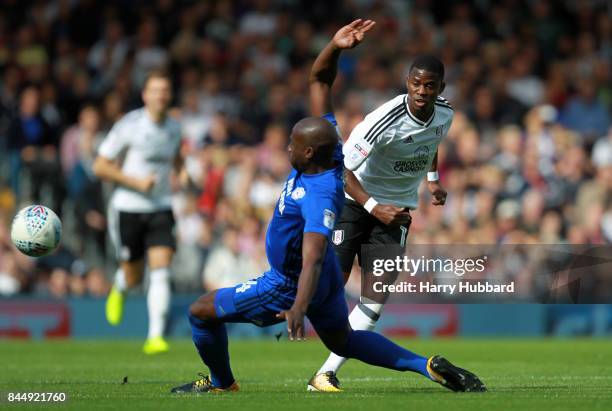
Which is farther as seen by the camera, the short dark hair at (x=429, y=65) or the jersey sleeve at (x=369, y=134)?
the jersey sleeve at (x=369, y=134)

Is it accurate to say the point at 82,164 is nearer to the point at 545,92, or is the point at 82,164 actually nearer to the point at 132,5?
the point at 132,5

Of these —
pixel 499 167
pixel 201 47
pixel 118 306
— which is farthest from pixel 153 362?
pixel 201 47

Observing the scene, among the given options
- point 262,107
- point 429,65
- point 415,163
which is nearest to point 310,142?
point 429,65

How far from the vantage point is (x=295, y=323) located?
7664 millimetres

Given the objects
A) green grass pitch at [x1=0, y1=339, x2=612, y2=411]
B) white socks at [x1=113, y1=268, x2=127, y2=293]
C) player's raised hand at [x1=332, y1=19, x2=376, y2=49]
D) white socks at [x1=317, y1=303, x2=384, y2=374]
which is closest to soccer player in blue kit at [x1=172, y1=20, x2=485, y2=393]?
green grass pitch at [x1=0, y1=339, x2=612, y2=411]

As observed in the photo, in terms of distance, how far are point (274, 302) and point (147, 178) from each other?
551 cm

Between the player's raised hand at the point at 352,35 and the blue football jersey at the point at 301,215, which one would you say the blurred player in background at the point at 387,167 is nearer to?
the player's raised hand at the point at 352,35

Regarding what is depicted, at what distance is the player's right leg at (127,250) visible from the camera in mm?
14102

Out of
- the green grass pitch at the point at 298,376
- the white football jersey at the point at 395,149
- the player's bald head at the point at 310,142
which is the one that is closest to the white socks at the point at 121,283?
the green grass pitch at the point at 298,376

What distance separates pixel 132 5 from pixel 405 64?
5.16 metres

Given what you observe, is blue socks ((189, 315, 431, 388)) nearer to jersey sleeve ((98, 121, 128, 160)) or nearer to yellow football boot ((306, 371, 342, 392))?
yellow football boot ((306, 371, 342, 392))

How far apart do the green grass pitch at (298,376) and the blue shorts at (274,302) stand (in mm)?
545

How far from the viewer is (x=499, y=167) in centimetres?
1958

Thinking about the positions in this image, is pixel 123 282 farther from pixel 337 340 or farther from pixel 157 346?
pixel 337 340
